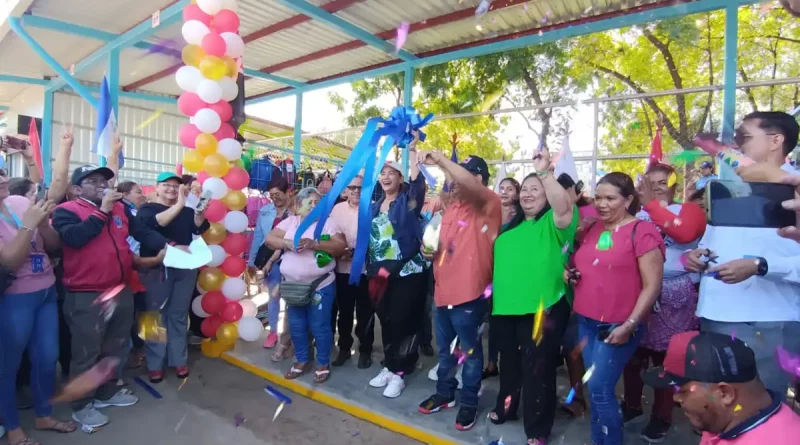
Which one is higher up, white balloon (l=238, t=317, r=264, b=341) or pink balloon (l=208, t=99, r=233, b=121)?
pink balloon (l=208, t=99, r=233, b=121)

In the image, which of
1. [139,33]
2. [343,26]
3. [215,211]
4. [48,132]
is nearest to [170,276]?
[215,211]

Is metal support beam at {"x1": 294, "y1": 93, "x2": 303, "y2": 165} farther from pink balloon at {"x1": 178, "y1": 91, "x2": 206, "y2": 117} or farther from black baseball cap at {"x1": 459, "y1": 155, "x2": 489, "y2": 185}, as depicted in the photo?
black baseball cap at {"x1": 459, "y1": 155, "x2": 489, "y2": 185}

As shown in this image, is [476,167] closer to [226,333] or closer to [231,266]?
[231,266]

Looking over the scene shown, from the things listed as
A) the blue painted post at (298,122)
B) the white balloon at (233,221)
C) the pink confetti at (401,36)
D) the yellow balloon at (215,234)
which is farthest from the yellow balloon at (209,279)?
the blue painted post at (298,122)

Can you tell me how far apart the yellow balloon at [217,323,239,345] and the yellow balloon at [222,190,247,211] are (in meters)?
1.06

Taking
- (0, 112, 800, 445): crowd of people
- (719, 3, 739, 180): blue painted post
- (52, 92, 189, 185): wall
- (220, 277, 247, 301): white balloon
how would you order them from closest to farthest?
(0, 112, 800, 445): crowd of people → (220, 277, 247, 301): white balloon → (719, 3, 739, 180): blue painted post → (52, 92, 189, 185): wall

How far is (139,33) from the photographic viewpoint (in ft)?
24.2

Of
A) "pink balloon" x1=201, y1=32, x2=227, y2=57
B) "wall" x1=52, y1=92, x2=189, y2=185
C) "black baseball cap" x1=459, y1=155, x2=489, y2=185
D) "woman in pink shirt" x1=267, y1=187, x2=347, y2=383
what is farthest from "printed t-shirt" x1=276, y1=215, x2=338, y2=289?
"wall" x1=52, y1=92, x2=189, y2=185

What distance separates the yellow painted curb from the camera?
10.4 ft

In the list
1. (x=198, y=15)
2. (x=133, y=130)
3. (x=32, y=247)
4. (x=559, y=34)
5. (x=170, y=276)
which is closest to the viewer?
(x=32, y=247)

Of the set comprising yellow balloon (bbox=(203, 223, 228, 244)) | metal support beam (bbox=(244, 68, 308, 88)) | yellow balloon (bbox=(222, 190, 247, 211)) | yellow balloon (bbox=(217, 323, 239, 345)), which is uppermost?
metal support beam (bbox=(244, 68, 308, 88))

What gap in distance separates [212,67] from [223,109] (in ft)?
1.21

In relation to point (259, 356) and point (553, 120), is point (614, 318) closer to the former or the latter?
point (259, 356)

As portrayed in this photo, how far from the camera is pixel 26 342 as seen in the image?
296 cm
